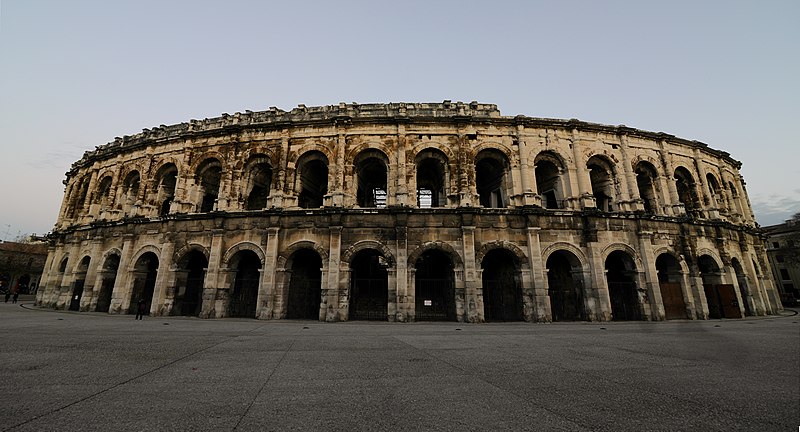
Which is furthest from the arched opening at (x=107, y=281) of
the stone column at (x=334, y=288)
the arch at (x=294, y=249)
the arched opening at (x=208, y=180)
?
the stone column at (x=334, y=288)

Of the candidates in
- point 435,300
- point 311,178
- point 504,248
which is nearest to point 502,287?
point 504,248

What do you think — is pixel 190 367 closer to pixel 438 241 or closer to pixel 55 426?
pixel 55 426

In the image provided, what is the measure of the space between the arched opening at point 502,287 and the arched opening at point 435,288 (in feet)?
6.00

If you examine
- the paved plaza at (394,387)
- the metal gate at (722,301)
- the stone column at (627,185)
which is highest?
the stone column at (627,185)

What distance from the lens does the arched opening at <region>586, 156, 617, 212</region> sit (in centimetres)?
Result: 1747

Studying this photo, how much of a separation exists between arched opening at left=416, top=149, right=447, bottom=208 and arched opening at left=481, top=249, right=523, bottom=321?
14.7 ft

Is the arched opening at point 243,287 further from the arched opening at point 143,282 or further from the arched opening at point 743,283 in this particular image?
the arched opening at point 743,283

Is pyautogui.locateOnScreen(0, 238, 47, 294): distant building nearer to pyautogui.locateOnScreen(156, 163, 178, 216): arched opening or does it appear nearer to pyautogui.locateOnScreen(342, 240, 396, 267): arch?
pyautogui.locateOnScreen(156, 163, 178, 216): arched opening

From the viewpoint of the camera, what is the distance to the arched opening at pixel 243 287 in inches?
631

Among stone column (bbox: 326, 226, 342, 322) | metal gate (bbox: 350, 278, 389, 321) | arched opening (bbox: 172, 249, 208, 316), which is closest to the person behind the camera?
Answer: stone column (bbox: 326, 226, 342, 322)

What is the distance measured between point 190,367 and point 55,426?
2.40 meters

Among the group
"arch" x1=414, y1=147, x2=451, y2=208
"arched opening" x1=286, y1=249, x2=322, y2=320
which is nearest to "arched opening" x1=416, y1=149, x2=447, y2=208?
"arch" x1=414, y1=147, x2=451, y2=208

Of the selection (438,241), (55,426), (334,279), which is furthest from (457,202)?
(55,426)

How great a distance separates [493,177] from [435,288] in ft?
24.9
